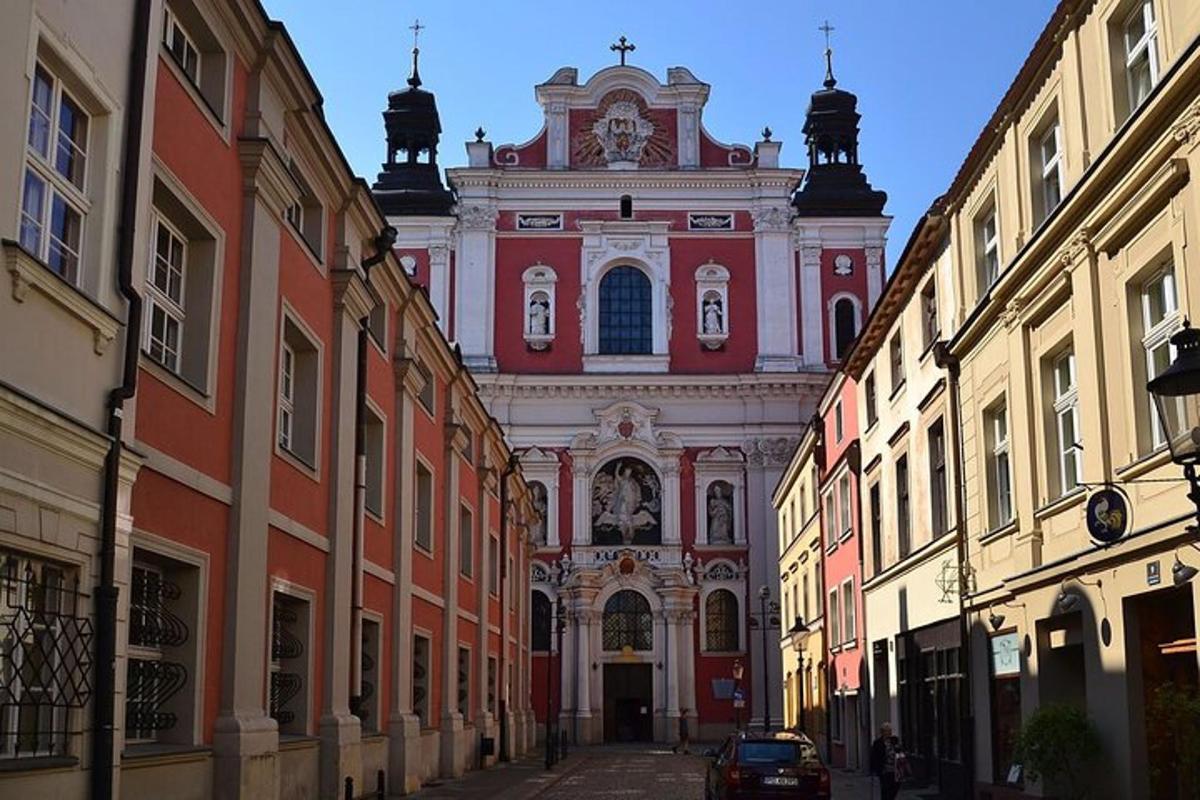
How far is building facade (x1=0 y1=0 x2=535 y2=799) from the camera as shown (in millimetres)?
9961

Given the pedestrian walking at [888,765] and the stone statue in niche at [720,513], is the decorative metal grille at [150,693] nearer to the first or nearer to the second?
the pedestrian walking at [888,765]

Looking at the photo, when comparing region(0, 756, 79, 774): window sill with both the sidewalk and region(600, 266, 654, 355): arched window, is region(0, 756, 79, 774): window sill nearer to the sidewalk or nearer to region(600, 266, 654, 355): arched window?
the sidewalk

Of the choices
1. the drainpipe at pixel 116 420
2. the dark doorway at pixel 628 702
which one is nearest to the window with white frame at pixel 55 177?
the drainpipe at pixel 116 420

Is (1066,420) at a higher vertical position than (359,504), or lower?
higher

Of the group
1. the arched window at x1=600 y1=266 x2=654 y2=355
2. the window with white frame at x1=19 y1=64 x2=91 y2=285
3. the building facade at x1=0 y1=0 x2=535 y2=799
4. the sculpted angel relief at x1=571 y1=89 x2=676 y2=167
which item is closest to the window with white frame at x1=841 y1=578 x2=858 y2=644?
the building facade at x1=0 y1=0 x2=535 y2=799

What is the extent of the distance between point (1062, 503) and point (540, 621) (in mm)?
38938

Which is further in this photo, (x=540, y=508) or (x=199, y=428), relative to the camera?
(x=540, y=508)

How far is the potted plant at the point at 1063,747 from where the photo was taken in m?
14.1

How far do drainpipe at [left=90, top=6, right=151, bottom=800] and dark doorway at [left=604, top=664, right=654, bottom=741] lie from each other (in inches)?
1655

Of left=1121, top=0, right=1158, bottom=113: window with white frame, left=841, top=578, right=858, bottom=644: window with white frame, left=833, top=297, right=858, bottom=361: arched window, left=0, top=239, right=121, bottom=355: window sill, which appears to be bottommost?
left=841, top=578, right=858, bottom=644: window with white frame

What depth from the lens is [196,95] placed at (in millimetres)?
13547

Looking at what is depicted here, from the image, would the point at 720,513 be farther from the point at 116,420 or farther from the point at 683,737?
the point at 116,420

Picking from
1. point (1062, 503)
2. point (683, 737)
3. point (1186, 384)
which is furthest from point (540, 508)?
point (1186, 384)

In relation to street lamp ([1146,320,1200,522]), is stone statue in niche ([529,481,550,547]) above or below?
above
